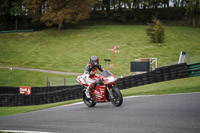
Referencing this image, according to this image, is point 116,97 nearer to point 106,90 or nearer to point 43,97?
point 106,90

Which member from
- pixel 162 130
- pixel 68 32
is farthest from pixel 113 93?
pixel 68 32

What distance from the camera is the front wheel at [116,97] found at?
9555 millimetres

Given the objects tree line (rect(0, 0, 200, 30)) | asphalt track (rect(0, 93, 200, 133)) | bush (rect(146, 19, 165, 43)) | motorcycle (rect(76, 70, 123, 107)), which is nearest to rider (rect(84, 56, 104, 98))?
motorcycle (rect(76, 70, 123, 107))

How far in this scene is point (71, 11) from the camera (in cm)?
6097

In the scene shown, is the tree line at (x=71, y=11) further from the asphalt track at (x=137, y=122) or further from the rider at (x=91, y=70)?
the asphalt track at (x=137, y=122)

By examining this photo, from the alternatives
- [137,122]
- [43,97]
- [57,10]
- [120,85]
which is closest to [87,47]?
[57,10]

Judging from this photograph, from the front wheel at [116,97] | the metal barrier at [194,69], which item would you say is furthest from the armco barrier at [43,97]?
the front wheel at [116,97]

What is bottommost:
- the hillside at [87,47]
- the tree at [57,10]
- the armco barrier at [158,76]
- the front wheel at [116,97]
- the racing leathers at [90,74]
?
the hillside at [87,47]

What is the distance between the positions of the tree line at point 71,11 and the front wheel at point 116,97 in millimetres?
51185

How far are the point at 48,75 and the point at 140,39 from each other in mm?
26409

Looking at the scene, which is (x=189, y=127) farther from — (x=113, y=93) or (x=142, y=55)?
(x=142, y=55)

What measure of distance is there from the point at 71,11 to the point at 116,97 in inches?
2094

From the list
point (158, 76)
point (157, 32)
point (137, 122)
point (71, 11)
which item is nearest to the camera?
point (137, 122)

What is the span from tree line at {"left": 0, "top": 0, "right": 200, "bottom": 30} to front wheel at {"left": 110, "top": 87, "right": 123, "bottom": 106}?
51.2m
